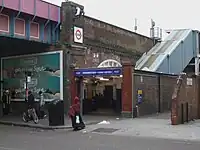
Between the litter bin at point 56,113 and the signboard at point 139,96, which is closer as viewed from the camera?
the litter bin at point 56,113

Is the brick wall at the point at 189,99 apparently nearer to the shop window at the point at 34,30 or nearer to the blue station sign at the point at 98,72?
the blue station sign at the point at 98,72

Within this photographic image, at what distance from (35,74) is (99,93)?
5.98 metres

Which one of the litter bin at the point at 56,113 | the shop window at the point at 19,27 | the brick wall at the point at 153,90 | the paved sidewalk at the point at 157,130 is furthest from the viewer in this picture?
the brick wall at the point at 153,90

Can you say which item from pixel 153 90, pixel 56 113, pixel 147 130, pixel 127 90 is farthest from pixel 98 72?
pixel 147 130

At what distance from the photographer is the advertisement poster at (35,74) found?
26.0 m

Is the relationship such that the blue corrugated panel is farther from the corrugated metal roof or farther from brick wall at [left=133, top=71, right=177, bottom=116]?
brick wall at [left=133, top=71, right=177, bottom=116]

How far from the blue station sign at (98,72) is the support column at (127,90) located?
519 millimetres

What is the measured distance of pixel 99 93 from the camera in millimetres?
30344

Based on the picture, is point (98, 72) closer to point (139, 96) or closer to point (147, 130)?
point (139, 96)

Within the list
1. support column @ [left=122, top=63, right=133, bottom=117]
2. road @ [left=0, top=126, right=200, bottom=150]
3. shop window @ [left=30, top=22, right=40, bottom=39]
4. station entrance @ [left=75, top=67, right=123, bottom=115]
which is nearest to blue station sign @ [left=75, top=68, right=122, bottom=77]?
station entrance @ [left=75, top=67, right=123, bottom=115]

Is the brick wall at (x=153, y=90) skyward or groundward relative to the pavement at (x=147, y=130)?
skyward

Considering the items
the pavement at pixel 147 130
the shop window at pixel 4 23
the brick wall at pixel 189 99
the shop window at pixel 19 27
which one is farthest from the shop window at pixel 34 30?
the brick wall at pixel 189 99

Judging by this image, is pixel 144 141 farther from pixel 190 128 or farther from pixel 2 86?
pixel 2 86

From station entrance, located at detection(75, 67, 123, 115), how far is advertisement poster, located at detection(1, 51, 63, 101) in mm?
1603
